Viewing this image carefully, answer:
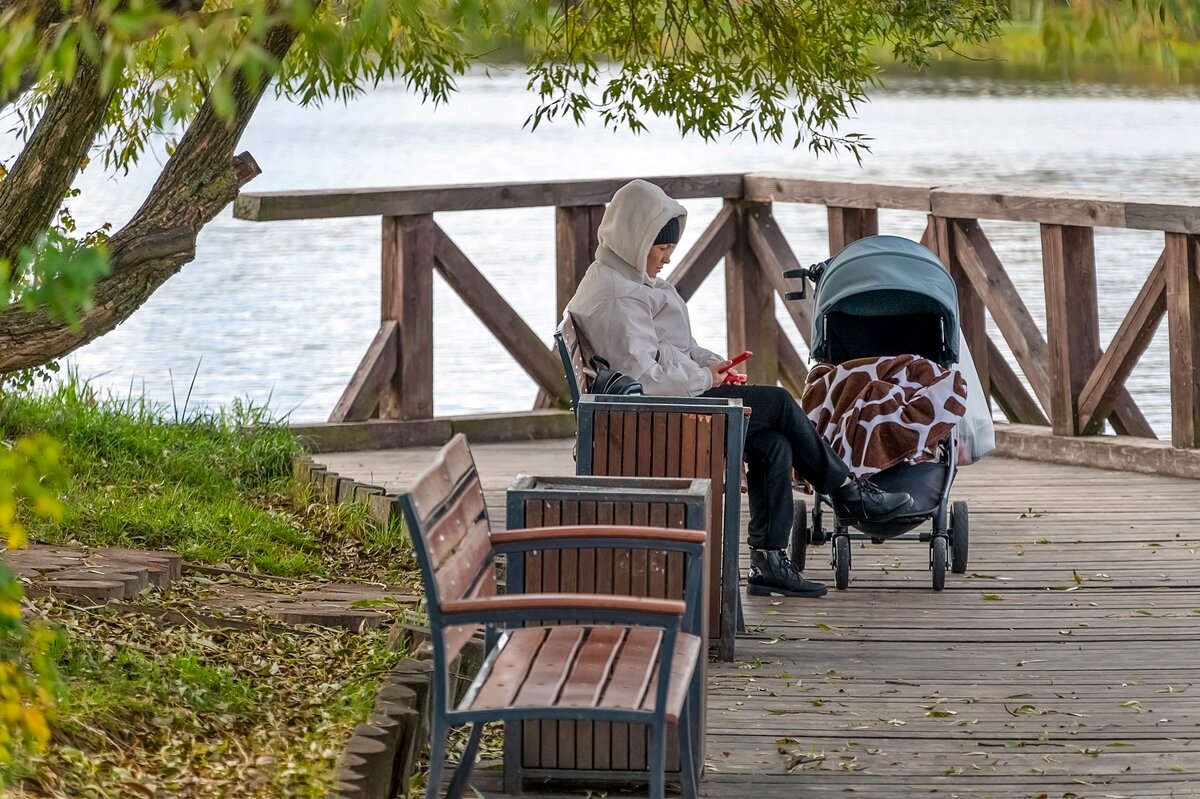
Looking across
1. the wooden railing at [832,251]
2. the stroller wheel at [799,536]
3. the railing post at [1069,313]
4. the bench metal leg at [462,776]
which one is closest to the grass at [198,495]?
the wooden railing at [832,251]

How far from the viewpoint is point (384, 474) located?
257 inches

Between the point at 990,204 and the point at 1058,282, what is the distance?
43 centimetres

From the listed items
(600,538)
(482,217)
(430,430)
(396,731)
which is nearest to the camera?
(600,538)

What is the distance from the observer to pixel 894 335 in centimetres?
550

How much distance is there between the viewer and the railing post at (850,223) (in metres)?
7.45

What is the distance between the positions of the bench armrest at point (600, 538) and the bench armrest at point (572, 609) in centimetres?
28

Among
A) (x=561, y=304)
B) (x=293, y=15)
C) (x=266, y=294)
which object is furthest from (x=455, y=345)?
(x=293, y=15)

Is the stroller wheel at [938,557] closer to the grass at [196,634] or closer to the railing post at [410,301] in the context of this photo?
the grass at [196,634]

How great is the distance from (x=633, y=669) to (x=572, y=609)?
0.84ft

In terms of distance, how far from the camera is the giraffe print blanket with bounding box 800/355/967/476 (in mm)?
5125

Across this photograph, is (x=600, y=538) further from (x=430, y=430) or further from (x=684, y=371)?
(x=430, y=430)

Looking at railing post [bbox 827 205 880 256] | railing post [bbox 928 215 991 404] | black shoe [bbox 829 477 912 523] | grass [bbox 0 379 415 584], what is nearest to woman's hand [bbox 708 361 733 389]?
black shoe [bbox 829 477 912 523]

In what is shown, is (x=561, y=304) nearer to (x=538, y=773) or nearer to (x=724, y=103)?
(x=724, y=103)

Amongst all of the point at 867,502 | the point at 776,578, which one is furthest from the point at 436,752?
the point at 867,502
